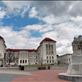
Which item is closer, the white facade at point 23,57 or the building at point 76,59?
the building at point 76,59

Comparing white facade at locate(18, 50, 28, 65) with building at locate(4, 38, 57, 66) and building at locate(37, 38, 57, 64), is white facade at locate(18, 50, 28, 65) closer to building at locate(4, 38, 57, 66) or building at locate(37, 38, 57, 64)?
building at locate(4, 38, 57, 66)

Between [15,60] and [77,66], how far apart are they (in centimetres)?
9374

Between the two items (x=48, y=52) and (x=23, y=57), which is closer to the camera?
(x=48, y=52)

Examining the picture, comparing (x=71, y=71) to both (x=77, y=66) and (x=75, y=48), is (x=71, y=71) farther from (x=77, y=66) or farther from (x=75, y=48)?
(x=75, y=48)

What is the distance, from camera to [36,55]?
11675 centimetres

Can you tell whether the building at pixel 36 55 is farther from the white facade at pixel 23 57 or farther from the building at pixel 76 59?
the building at pixel 76 59

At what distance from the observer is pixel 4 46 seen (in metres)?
110

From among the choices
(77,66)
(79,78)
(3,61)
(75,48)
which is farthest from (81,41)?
(3,61)

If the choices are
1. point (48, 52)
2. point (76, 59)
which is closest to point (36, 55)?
point (48, 52)

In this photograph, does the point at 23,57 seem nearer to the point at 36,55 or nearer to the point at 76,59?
the point at 36,55

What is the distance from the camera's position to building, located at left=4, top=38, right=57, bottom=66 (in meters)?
106

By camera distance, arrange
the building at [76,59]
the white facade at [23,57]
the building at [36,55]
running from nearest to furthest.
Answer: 1. the building at [76,59]
2. the building at [36,55]
3. the white facade at [23,57]

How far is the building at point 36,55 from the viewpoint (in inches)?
4192

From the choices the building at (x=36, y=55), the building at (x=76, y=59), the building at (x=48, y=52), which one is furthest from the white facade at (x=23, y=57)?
the building at (x=76, y=59)
